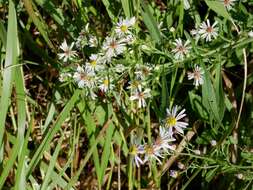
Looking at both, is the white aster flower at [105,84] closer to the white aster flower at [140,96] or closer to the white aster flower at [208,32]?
the white aster flower at [140,96]

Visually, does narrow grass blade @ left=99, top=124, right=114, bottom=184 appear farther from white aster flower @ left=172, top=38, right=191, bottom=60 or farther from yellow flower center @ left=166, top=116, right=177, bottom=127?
white aster flower @ left=172, top=38, right=191, bottom=60

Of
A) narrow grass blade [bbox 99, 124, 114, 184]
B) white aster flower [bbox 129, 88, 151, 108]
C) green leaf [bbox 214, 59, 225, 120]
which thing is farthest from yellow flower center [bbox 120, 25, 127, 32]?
narrow grass blade [bbox 99, 124, 114, 184]

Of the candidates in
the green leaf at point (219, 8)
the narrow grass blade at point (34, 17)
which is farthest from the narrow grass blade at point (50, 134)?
the green leaf at point (219, 8)

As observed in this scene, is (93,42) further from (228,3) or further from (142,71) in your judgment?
(228,3)

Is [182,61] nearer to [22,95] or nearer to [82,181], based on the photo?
[22,95]

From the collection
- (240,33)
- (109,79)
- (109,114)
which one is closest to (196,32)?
(240,33)
